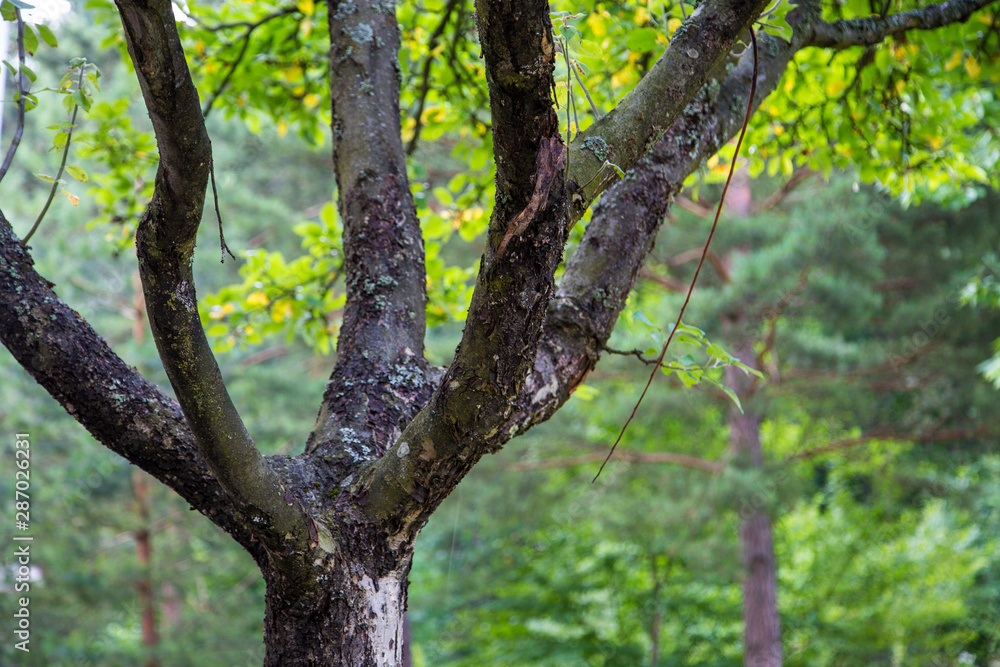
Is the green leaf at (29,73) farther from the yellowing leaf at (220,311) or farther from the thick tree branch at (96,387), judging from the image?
the yellowing leaf at (220,311)

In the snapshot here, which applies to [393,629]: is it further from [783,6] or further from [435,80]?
[435,80]

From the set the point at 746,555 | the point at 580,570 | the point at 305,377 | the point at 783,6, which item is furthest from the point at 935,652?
the point at 783,6

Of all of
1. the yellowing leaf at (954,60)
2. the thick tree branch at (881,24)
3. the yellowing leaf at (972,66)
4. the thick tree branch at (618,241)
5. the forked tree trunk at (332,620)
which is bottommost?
the forked tree trunk at (332,620)

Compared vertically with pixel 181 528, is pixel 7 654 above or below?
below

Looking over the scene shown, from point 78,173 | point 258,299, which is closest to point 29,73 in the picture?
point 78,173

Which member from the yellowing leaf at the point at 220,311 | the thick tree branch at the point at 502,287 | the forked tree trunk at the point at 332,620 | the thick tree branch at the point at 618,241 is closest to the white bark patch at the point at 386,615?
the forked tree trunk at the point at 332,620

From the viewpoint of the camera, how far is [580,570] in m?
10.8

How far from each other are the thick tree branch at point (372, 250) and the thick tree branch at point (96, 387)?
0.27 m

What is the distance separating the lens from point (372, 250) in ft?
5.91

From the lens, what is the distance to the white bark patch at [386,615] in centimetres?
135

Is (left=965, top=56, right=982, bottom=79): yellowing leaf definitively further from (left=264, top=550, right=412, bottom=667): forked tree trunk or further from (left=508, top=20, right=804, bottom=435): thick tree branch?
(left=264, top=550, right=412, bottom=667): forked tree trunk

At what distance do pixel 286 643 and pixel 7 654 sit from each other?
7.74m

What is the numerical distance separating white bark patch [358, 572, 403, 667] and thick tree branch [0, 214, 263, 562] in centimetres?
25

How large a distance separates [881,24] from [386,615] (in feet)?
6.83
